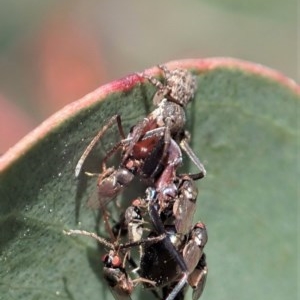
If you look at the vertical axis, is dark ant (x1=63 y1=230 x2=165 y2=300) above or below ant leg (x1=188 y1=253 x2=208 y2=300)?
above

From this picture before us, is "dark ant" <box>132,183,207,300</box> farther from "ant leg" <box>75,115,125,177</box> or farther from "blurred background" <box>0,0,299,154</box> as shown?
"blurred background" <box>0,0,299,154</box>

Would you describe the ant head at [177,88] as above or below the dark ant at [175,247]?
above

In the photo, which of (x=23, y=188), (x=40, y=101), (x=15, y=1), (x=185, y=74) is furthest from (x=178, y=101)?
(x=15, y=1)

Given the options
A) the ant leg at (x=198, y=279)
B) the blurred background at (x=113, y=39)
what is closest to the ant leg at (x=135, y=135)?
the ant leg at (x=198, y=279)

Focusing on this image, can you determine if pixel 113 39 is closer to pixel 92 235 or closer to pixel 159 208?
pixel 159 208

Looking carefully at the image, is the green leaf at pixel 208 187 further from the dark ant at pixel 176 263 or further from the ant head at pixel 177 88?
the dark ant at pixel 176 263

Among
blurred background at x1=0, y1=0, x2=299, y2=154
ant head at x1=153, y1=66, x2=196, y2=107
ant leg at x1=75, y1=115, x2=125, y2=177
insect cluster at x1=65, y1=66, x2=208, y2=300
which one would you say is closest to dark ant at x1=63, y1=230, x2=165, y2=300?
insect cluster at x1=65, y1=66, x2=208, y2=300

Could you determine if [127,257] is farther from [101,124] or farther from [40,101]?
[40,101]

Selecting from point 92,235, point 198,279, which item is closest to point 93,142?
point 92,235
